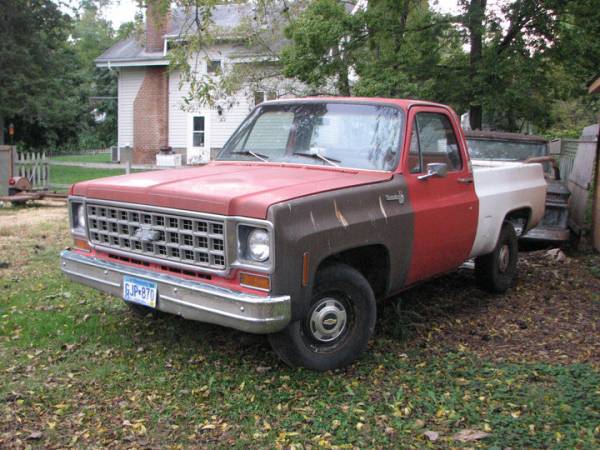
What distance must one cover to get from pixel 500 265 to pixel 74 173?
2021cm

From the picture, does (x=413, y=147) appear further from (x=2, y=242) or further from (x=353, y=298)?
(x=2, y=242)

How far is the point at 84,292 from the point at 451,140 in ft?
13.0

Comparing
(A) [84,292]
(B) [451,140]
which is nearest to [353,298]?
(B) [451,140]

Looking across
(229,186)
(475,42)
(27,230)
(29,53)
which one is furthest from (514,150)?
(29,53)

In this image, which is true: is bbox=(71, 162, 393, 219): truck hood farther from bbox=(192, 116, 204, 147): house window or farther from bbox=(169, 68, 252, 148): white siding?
bbox=(192, 116, 204, 147): house window

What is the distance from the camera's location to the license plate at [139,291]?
14.9 ft

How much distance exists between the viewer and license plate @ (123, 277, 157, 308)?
14.9ft

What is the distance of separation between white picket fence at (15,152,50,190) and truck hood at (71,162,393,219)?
11965 millimetres

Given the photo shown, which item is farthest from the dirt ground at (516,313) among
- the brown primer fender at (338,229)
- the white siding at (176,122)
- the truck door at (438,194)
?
the white siding at (176,122)

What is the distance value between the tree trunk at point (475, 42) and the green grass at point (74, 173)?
1297 centimetres

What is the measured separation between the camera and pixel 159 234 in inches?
181

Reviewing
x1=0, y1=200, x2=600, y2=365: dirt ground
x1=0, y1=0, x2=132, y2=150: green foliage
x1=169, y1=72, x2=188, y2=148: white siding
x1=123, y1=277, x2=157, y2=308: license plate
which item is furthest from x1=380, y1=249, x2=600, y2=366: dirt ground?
x1=169, y1=72, x2=188, y2=148: white siding

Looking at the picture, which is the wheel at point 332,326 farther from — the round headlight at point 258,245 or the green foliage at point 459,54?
the green foliage at point 459,54

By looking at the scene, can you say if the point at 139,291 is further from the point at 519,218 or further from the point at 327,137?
the point at 519,218
